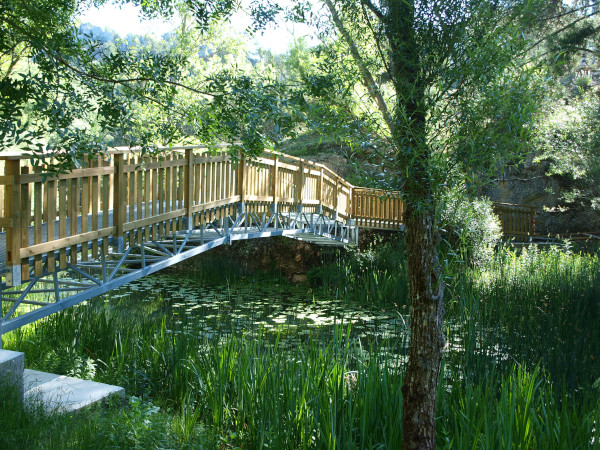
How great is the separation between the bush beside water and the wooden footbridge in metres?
0.77

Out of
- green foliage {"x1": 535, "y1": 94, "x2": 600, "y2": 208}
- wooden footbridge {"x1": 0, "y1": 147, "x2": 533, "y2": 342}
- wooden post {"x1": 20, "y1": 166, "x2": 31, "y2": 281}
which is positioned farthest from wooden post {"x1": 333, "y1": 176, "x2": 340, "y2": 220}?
wooden post {"x1": 20, "y1": 166, "x2": 31, "y2": 281}

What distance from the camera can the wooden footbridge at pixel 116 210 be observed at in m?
5.25

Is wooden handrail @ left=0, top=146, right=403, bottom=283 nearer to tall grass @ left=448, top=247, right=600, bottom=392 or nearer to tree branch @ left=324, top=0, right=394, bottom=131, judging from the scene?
tree branch @ left=324, top=0, right=394, bottom=131

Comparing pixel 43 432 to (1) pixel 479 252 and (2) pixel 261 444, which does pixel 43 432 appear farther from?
(1) pixel 479 252

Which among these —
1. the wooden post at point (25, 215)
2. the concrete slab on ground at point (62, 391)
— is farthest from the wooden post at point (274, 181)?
the concrete slab on ground at point (62, 391)

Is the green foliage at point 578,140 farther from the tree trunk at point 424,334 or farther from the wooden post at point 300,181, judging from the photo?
the tree trunk at point 424,334

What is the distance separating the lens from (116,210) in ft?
21.6

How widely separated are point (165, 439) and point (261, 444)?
0.67 meters

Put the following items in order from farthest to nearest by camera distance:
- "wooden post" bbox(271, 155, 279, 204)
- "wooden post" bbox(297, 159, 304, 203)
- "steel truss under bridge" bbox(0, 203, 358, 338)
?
"wooden post" bbox(297, 159, 304, 203)
"wooden post" bbox(271, 155, 279, 204)
"steel truss under bridge" bbox(0, 203, 358, 338)

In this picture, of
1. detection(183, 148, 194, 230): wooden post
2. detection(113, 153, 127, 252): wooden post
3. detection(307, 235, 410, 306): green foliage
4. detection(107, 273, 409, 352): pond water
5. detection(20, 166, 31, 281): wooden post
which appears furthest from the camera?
detection(307, 235, 410, 306): green foliage

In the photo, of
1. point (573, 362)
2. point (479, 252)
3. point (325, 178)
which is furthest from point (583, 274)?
point (325, 178)

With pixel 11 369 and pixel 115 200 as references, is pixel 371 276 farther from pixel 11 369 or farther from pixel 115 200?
pixel 11 369

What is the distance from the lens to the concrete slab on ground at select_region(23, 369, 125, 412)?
14.2 ft

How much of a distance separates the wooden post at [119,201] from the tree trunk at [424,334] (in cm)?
413
